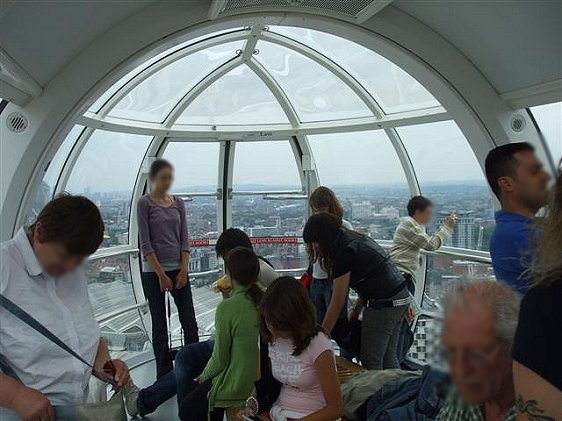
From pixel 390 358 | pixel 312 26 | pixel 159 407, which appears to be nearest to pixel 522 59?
pixel 312 26

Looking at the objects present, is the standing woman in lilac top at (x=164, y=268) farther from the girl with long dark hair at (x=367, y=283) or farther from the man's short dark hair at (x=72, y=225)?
the man's short dark hair at (x=72, y=225)

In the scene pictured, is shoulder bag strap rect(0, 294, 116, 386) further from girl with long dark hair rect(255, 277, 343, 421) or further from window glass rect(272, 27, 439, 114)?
window glass rect(272, 27, 439, 114)

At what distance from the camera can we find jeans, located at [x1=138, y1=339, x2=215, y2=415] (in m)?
3.44

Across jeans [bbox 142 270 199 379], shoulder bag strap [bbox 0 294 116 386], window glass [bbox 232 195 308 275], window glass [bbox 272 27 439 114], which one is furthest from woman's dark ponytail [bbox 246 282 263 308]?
window glass [bbox 232 195 308 275]

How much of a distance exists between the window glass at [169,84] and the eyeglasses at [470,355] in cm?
523

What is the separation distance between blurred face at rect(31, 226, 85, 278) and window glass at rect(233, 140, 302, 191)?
5551mm

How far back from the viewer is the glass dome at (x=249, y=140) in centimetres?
513

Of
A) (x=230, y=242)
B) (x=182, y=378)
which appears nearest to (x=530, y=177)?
(x=230, y=242)

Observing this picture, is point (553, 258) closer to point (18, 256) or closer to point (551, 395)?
point (551, 395)

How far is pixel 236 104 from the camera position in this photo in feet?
21.2

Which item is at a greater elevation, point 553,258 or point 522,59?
point 522,59

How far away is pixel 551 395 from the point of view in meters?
0.85

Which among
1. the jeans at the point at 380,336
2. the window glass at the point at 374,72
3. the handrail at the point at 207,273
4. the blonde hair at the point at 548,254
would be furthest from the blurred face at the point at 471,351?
the handrail at the point at 207,273

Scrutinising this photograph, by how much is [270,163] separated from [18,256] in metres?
5.68
